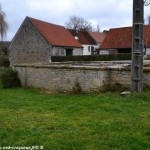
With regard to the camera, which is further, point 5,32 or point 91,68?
point 5,32

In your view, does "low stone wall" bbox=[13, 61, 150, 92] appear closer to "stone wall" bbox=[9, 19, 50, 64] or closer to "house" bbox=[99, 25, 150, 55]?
"stone wall" bbox=[9, 19, 50, 64]

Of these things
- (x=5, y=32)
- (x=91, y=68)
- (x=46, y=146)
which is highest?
(x=5, y=32)

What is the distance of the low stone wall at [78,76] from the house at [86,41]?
1778 inches

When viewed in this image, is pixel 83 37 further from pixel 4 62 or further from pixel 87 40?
pixel 4 62

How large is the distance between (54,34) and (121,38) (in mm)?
9458

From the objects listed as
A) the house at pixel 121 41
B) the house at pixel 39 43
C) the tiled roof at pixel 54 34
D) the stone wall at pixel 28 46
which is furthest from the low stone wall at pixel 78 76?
the house at pixel 121 41

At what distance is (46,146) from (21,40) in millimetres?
44258

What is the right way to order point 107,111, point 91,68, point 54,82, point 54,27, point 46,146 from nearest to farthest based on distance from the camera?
point 46,146
point 107,111
point 91,68
point 54,82
point 54,27

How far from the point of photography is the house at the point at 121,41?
46500mm

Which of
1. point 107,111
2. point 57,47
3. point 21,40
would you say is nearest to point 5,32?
point 21,40

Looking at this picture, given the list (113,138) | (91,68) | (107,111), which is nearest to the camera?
(113,138)

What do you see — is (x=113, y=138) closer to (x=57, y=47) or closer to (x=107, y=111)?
(x=107, y=111)

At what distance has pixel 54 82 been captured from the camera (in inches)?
667

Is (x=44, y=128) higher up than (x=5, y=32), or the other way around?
(x=5, y=32)
